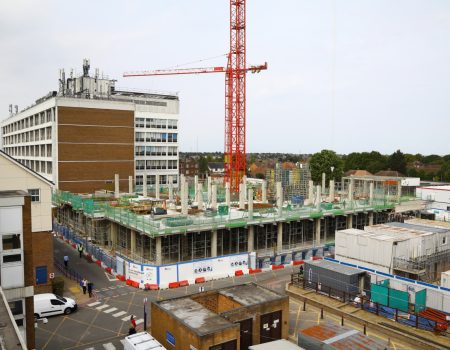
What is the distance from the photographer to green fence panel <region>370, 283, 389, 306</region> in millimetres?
24531

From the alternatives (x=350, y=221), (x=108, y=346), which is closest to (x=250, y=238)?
(x=350, y=221)

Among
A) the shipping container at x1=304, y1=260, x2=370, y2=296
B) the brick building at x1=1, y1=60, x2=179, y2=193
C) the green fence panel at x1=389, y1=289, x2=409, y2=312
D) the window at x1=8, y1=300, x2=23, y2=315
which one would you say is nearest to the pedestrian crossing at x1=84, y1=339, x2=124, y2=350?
the window at x1=8, y1=300, x2=23, y2=315

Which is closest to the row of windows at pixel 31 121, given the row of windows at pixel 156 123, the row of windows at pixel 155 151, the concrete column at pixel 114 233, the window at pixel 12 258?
the row of windows at pixel 156 123

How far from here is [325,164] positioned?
3556 inches

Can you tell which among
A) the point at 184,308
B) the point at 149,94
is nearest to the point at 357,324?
the point at 184,308

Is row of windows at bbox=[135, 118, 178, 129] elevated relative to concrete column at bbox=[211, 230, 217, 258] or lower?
elevated

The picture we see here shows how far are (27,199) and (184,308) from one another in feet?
29.9

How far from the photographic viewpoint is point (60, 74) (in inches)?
3408

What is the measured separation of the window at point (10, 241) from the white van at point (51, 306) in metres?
6.24

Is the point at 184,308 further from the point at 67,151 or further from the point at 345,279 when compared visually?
the point at 67,151

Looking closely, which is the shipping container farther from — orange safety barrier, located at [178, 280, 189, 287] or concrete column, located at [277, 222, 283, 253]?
concrete column, located at [277, 222, 283, 253]

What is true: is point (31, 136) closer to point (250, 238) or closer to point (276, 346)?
point (250, 238)

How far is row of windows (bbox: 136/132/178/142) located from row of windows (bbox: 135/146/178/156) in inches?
58.7

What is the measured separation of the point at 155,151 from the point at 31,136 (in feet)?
77.9
